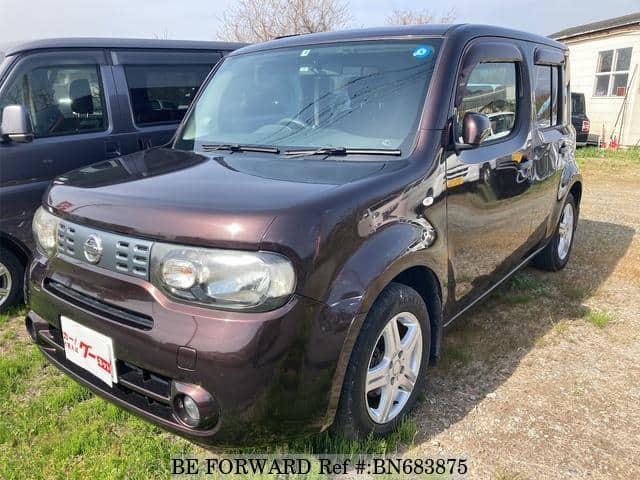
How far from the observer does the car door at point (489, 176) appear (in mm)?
2529

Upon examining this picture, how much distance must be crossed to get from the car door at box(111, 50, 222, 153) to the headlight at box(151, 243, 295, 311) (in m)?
2.80

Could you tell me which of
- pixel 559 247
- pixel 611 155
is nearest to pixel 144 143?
pixel 559 247

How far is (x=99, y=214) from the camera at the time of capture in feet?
6.33

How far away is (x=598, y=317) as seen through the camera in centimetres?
359

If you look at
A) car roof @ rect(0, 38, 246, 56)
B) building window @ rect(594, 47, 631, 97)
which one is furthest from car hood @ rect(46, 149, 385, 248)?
building window @ rect(594, 47, 631, 97)

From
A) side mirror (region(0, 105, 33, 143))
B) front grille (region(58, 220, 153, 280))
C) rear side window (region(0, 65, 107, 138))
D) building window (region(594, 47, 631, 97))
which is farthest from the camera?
building window (region(594, 47, 631, 97))

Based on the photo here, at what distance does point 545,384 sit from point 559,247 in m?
2.03

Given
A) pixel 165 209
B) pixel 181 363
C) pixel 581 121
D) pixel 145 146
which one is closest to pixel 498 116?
pixel 165 209

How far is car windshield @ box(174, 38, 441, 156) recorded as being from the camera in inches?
95.7

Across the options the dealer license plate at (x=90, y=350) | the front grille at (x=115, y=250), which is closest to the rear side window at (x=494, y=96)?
the front grille at (x=115, y=250)

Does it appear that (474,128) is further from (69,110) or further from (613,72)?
(613,72)

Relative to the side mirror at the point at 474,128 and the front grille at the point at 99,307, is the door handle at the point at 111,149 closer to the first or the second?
the front grille at the point at 99,307

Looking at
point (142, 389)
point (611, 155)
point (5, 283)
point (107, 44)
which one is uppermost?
point (107, 44)

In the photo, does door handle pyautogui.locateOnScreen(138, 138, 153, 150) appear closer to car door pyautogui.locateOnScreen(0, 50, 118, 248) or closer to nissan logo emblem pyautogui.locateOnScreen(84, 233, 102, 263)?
car door pyautogui.locateOnScreen(0, 50, 118, 248)
